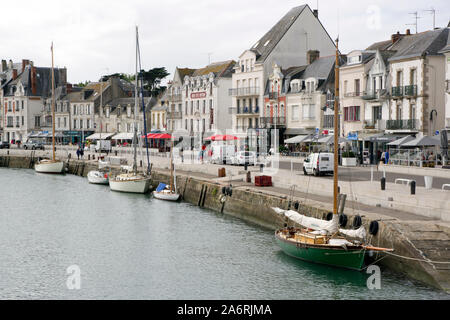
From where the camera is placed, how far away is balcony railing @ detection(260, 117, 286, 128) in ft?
211

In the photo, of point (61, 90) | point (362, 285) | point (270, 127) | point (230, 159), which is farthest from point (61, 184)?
point (61, 90)

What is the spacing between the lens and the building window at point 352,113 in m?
53.6

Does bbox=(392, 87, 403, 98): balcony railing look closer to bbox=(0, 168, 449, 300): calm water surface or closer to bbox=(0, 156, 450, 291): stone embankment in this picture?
bbox=(0, 156, 450, 291): stone embankment

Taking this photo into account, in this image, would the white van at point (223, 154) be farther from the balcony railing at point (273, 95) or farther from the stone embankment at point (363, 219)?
the balcony railing at point (273, 95)

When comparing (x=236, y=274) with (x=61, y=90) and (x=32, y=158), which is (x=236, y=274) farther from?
(x=61, y=90)

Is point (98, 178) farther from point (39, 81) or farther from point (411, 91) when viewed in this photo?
point (39, 81)

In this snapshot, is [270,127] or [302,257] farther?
[270,127]

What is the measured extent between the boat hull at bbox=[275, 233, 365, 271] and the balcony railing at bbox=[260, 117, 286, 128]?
39.9 m

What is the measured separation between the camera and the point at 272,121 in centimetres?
6525

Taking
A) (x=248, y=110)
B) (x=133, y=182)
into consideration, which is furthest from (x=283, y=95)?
(x=133, y=182)

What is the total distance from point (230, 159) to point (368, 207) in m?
24.7

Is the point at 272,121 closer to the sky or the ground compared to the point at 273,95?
closer to the ground

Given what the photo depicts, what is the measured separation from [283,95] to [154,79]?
164ft

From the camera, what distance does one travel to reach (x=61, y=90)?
4203 inches
